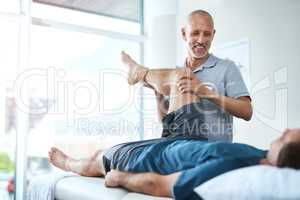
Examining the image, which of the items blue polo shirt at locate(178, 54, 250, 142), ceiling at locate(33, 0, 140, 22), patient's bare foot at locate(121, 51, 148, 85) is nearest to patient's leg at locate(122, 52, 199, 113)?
patient's bare foot at locate(121, 51, 148, 85)

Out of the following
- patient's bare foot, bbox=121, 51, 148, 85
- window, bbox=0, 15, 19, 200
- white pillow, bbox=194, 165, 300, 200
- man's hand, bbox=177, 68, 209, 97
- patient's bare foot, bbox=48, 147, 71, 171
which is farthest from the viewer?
window, bbox=0, 15, 19, 200

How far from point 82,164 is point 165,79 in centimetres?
61

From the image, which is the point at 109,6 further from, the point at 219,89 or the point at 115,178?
the point at 115,178

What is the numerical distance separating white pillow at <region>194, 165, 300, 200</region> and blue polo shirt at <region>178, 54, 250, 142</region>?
738 mm

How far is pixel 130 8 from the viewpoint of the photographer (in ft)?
11.9

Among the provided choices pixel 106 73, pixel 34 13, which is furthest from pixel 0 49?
pixel 106 73

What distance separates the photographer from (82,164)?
74.2 inches

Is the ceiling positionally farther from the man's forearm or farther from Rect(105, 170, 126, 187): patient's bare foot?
Rect(105, 170, 126, 187): patient's bare foot

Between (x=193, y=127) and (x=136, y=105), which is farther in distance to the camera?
(x=136, y=105)

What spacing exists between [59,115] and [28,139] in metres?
0.37

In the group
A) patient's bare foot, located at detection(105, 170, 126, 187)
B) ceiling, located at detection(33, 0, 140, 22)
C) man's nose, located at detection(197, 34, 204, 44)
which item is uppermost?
ceiling, located at detection(33, 0, 140, 22)

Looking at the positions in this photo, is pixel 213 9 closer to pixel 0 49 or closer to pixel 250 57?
pixel 250 57

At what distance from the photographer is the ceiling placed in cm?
329

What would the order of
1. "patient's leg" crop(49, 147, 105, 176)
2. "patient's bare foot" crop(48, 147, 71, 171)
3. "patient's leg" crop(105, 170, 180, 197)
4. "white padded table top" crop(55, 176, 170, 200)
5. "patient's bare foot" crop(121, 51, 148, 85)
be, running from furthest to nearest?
"patient's bare foot" crop(48, 147, 71, 171)
"patient's bare foot" crop(121, 51, 148, 85)
"patient's leg" crop(49, 147, 105, 176)
"white padded table top" crop(55, 176, 170, 200)
"patient's leg" crop(105, 170, 180, 197)
